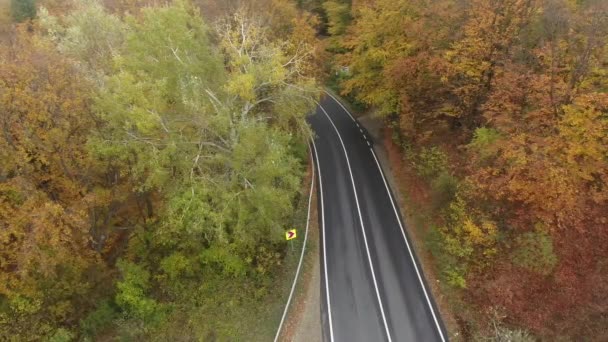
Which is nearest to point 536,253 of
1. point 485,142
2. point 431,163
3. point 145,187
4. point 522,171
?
point 522,171

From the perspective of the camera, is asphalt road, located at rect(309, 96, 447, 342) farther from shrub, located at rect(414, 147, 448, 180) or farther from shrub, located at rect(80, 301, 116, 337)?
shrub, located at rect(80, 301, 116, 337)

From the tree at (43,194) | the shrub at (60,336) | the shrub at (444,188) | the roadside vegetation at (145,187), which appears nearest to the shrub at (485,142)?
the shrub at (444,188)

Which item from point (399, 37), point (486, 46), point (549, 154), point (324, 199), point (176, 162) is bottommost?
point (324, 199)

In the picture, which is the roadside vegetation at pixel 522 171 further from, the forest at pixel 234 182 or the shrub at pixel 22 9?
the shrub at pixel 22 9

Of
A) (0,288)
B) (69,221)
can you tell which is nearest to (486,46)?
(69,221)

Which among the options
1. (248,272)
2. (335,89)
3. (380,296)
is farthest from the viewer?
(335,89)

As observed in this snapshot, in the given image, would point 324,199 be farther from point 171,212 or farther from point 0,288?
point 0,288
